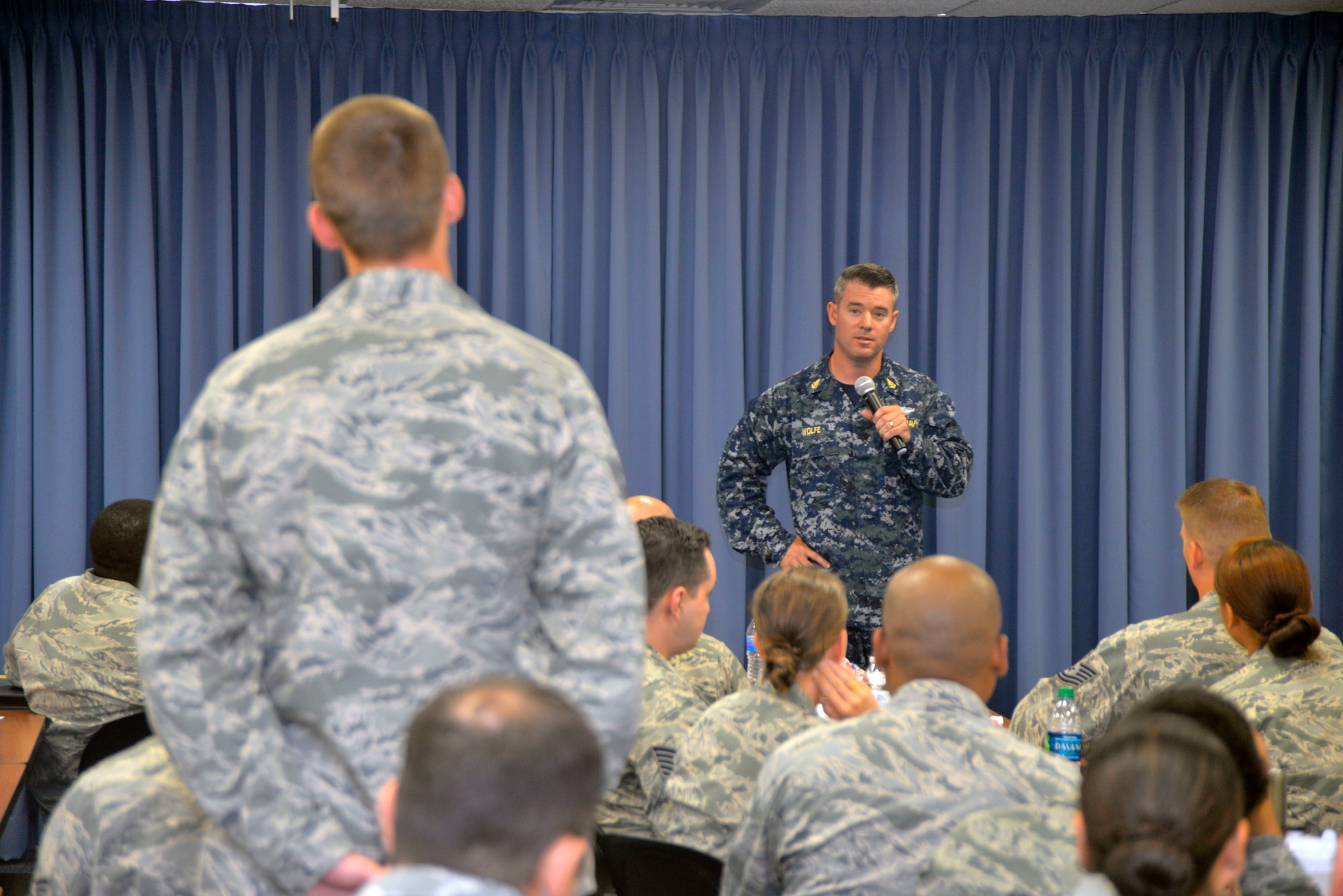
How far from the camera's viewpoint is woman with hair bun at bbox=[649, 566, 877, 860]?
6.93 feet

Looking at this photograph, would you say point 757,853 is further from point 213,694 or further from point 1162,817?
point 213,694

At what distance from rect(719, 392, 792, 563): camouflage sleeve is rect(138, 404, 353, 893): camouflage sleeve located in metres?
2.87

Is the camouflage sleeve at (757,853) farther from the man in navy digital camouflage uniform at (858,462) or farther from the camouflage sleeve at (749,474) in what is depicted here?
the camouflage sleeve at (749,474)

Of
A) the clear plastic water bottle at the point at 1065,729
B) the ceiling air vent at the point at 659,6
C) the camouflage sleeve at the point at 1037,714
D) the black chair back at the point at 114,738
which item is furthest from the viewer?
the ceiling air vent at the point at 659,6

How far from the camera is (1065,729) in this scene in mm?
2645

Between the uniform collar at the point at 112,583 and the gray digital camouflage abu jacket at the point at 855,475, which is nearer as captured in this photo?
the uniform collar at the point at 112,583

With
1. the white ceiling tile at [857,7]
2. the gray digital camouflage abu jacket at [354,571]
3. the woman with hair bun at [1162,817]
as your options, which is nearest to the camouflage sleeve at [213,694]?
the gray digital camouflage abu jacket at [354,571]

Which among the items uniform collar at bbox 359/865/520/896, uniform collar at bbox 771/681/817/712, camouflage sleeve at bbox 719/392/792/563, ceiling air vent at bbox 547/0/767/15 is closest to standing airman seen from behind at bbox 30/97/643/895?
uniform collar at bbox 359/865/520/896

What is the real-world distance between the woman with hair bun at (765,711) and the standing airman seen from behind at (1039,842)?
1.91ft

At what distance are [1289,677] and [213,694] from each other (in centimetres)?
200

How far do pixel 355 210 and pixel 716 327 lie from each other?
3.78m

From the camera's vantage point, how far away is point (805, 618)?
2195mm

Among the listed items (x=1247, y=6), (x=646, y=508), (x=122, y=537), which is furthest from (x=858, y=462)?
(x=1247, y=6)

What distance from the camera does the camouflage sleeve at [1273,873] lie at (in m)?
1.57
